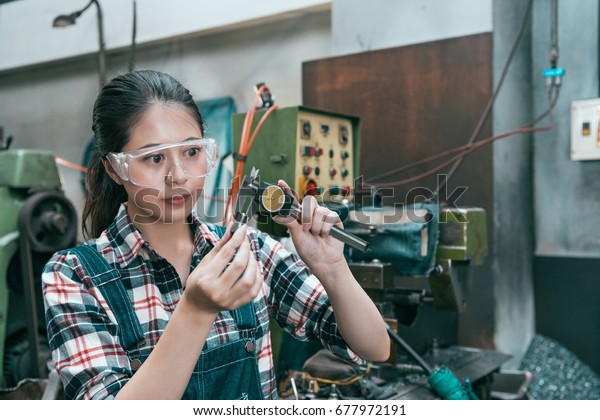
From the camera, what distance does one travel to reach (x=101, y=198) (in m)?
0.91

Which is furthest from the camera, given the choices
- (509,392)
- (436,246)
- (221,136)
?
(221,136)

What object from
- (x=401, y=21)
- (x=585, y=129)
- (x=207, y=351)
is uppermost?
(x=401, y=21)

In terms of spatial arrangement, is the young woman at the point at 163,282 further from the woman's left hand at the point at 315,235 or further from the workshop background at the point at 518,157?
the workshop background at the point at 518,157

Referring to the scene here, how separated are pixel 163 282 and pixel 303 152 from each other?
31.0 inches

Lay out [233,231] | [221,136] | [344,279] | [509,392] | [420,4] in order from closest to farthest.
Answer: [233,231], [344,279], [509,392], [420,4], [221,136]

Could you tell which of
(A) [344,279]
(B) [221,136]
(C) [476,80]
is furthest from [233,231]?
(B) [221,136]

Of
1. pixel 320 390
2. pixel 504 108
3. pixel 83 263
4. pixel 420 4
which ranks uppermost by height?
pixel 420 4

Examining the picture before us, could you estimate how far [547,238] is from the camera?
234cm

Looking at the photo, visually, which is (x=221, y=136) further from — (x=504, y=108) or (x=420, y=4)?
(x=504, y=108)

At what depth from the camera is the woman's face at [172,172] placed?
760 millimetres

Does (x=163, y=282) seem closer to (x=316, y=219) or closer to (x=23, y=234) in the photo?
(x=316, y=219)

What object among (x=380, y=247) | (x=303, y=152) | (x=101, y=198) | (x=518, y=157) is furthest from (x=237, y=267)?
(x=518, y=157)

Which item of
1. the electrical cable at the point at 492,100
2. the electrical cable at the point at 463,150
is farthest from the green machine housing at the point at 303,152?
the electrical cable at the point at 492,100

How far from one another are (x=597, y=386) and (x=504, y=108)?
1098 mm
